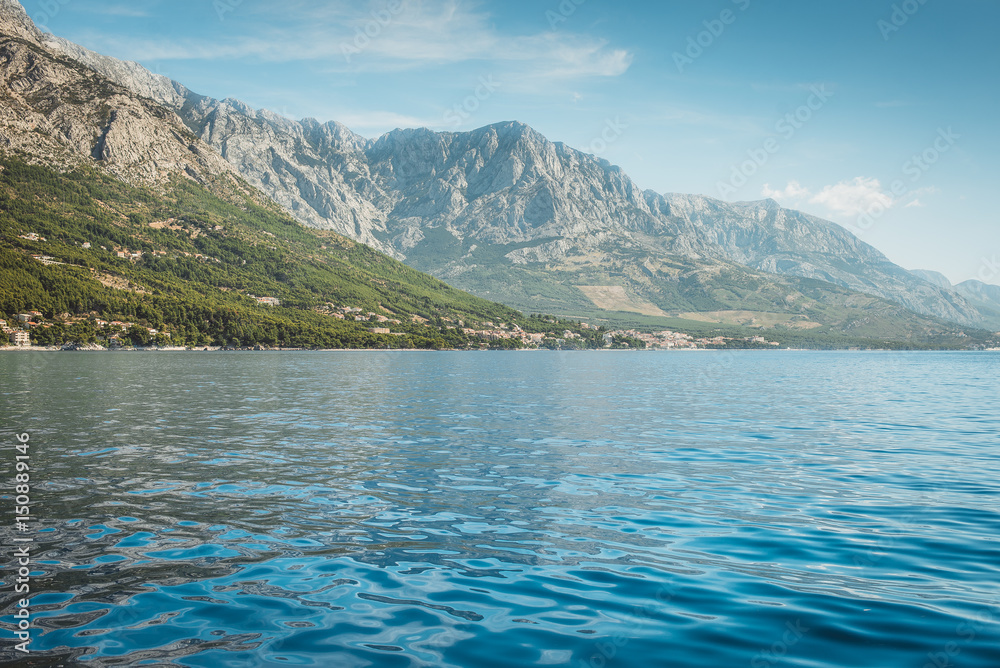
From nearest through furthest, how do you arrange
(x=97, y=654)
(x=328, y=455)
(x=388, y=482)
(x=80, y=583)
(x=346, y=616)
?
1. (x=97, y=654)
2. (x=346, y=616)
3. (x=80, y=583)
4. (x=388, y=482)
5. (x=328, y=455)

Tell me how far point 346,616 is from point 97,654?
3.60 meters

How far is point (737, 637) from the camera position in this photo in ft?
31.0

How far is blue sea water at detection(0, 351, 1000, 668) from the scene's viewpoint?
9.20 meters

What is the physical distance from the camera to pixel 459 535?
15.1 m

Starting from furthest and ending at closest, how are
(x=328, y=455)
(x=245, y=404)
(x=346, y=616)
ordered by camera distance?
(x=245, y=404), (x=328, y=455), (x=346, y=616)

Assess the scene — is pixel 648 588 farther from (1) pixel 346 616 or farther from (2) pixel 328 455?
(2) pixel 328 455

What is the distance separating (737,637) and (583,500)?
1004 cm

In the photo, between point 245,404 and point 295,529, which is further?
point 245,404

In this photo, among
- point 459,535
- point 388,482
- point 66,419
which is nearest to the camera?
point 459,535

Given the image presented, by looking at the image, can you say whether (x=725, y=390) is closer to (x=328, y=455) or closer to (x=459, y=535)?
(x=328, y=455)

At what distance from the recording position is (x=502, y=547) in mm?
14227

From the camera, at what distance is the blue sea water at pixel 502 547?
9195 millimetres

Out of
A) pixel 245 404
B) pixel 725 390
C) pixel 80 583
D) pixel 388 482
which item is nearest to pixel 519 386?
pixel 725 390

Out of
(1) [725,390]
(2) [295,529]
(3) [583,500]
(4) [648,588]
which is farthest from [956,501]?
(1) [725,390]
